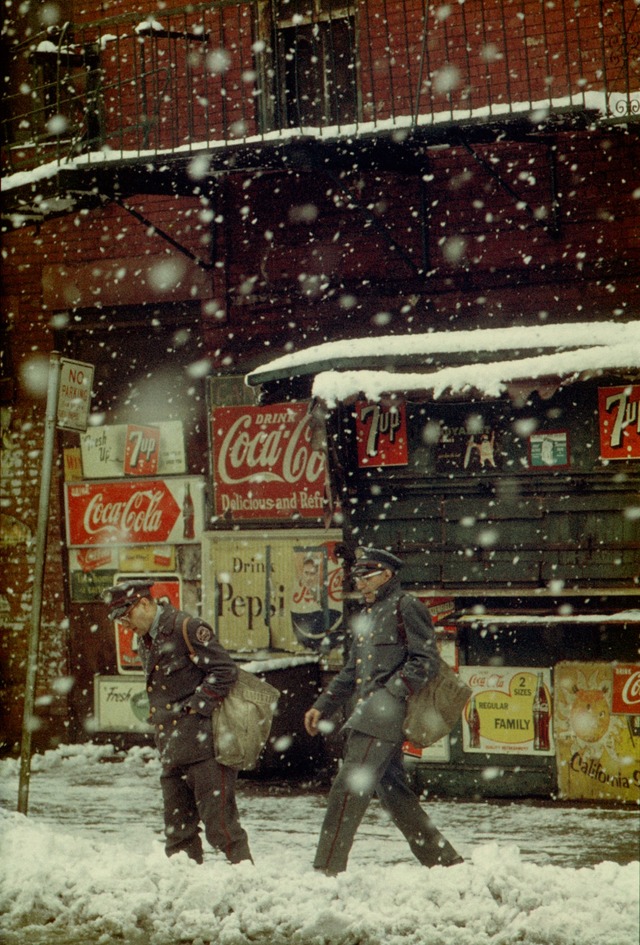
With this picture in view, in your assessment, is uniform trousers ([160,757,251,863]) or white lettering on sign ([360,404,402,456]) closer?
uniform trousers ([160,757,251,863])

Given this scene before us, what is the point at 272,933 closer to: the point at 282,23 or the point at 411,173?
→ the point at 411,173

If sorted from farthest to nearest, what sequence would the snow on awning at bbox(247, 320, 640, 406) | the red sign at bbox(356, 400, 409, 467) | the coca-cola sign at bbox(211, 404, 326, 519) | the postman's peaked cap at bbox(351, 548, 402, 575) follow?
the coca-cola sign at bbox(211, 404, 326, 519)
the red sign at bbox(356, 400, 409, 467)
the snow on awning at bbox(247, 320, 640, 406)
the postman's peaked cap at bbox(351, 548, 402, 575)

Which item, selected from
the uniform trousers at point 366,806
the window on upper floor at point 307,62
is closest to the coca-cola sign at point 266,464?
the window on upper floor at point 307,62

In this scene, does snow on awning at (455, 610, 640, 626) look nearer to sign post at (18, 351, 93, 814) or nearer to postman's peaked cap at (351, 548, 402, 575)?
postman's peaked cap at (351, 548, 402, 575)

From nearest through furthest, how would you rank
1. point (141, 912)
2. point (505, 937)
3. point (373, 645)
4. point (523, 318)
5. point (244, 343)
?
point (505, 937)
point (141, 912)
point (373, 645)
point (523, 318)
point (244, 343)

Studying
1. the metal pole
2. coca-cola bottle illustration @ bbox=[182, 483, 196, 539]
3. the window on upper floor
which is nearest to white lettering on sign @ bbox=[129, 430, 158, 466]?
coca-cola bottle illustration @ bbox=[182, 483, 196, 539]

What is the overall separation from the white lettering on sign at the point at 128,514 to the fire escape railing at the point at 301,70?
333cm

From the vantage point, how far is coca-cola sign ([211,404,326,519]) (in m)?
11.6

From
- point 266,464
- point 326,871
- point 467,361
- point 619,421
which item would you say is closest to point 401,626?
point 326,871

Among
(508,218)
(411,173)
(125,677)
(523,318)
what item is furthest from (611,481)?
(125,677)

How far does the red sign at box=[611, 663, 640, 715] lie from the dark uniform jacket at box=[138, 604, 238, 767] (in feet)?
11.9

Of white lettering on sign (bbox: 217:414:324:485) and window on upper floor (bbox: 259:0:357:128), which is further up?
window on upper floor (bbox: 259:0:357:128)

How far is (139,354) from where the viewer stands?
1276cm

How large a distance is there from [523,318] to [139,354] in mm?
4030
